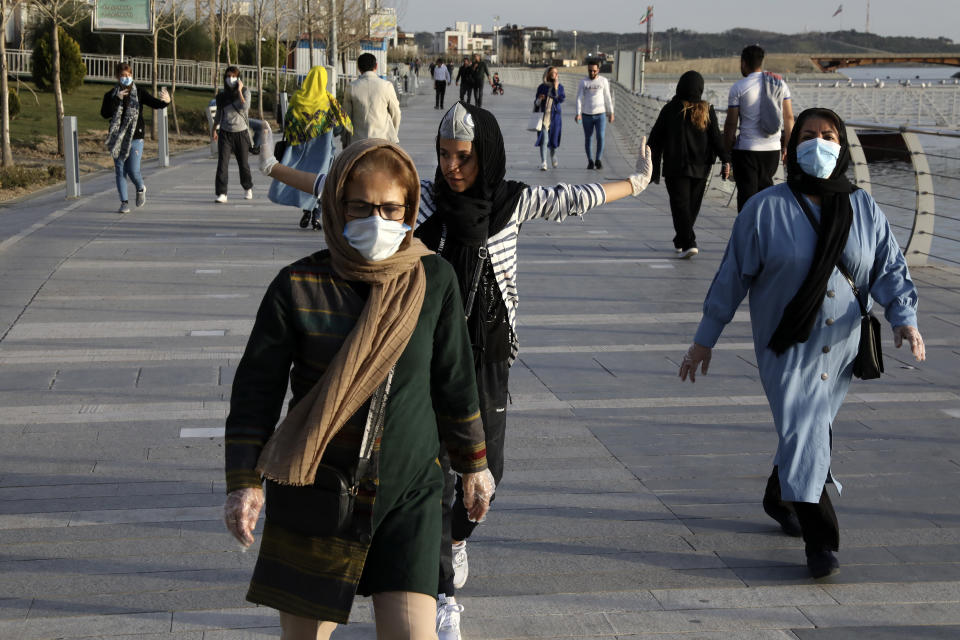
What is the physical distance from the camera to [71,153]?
15.4m

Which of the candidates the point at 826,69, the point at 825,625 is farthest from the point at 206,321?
the point at 826,69

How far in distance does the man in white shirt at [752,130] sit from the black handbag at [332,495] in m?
8.98

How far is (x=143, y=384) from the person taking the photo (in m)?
6.96

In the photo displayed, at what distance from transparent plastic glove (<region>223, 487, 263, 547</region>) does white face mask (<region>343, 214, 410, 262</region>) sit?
60 cm

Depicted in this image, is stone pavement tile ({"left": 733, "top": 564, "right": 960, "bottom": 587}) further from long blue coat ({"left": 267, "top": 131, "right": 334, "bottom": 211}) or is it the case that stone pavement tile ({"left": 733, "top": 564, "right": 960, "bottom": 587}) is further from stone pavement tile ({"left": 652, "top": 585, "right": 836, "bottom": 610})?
long blue coat ({"left": 267, "top": 131, "right": 334, "bottom": 211})

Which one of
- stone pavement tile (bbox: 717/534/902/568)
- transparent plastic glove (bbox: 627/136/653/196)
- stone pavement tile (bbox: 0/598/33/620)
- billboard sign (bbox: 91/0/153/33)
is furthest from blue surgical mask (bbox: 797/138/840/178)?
billboard sign (bbox: 91/0/153/33)

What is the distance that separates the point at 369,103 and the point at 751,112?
433 centimetres

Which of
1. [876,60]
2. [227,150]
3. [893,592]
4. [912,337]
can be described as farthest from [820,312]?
[876,60]

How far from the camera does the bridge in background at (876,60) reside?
144500 millimetres

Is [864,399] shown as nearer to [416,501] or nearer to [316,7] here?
[416,501]

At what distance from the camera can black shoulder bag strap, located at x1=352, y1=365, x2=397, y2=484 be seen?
9.29ft

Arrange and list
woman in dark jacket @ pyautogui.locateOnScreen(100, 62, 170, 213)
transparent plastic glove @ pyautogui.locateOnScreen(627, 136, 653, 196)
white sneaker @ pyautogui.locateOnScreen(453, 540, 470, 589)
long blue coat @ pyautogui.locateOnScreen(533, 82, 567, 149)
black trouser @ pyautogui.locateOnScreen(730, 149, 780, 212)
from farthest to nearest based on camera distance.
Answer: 1. long blue coat @ pyautogui.locateOnScreen(533, 82, 567, 149)
2. woman in dark jacket @ pyautogui.locateOnScreen(100, 62, 170, 213)
3. black trouser @ pyautogui.locateOnScreen(730, 149, 780, 212)
4. transparent plastic glove @ pyautogui.locateOnScreen(627, 136, 653, 196)
5. white sneaker @ pyautogui.locateOnScreen(453, 540, 470, 589)

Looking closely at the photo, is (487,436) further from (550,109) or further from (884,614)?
(550,109)

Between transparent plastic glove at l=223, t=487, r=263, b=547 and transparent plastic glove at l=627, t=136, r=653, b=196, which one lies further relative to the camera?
transparent plastic glove at l=627, t=136, r=653, b=196
